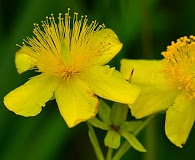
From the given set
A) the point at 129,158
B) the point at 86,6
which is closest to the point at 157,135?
the point at 129,158

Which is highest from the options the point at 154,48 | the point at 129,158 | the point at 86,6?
the point at 86,6

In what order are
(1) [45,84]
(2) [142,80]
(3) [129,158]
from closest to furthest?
(1) [45,84] < (2) [142,80] < (3) [129,158]

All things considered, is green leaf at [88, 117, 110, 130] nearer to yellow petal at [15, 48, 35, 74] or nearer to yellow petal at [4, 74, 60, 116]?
yellow petal at [4, 74, 60, 116]

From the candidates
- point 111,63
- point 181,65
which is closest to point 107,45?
point 181,65

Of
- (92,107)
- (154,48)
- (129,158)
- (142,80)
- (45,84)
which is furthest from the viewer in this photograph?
(154,48)

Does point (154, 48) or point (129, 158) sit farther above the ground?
point (154, 48)

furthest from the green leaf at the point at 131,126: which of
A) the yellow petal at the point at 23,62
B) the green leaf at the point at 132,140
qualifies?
the yellow petal at the point at 23,62

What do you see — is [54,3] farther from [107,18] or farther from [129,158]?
[129,158]
